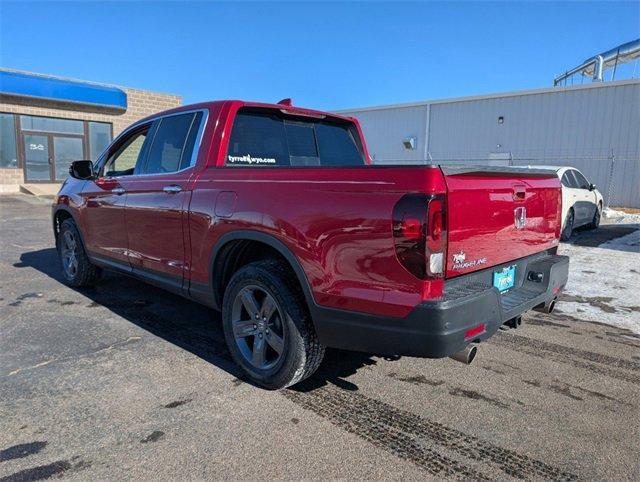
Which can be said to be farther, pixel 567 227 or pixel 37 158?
pixel 37 158

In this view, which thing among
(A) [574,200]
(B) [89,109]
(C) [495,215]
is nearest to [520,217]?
(C) [495,215]

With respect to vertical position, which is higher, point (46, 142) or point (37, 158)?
point (46, 142)

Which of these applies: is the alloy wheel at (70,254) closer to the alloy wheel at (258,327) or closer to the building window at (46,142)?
the alloy wheel at (258,327)

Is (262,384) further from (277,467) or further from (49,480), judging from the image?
(49,480)

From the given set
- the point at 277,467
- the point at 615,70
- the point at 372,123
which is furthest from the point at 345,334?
the point at 615,70

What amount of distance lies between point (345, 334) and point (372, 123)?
24.0 m

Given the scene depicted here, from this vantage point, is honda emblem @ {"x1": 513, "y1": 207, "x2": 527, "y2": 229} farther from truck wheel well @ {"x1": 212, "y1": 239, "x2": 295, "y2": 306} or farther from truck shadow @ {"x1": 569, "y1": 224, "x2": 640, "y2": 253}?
truck shadow @ {"x1": 569, "y1": 224, "x2": 640, "y2": 253}

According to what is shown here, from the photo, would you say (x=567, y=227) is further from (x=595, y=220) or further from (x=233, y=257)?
(x=233, y=257)

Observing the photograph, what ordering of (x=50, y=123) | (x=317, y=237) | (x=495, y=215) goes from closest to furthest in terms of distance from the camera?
(x=317, y=237)
(x=495, y=215)
(x=50, y=123)

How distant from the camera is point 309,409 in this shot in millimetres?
3002

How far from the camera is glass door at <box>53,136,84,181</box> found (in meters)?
20.8

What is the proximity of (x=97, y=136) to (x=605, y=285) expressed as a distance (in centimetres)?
2171

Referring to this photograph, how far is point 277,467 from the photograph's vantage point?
242 centimetres

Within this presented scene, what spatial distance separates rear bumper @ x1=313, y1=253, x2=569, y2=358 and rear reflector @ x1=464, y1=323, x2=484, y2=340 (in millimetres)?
17
